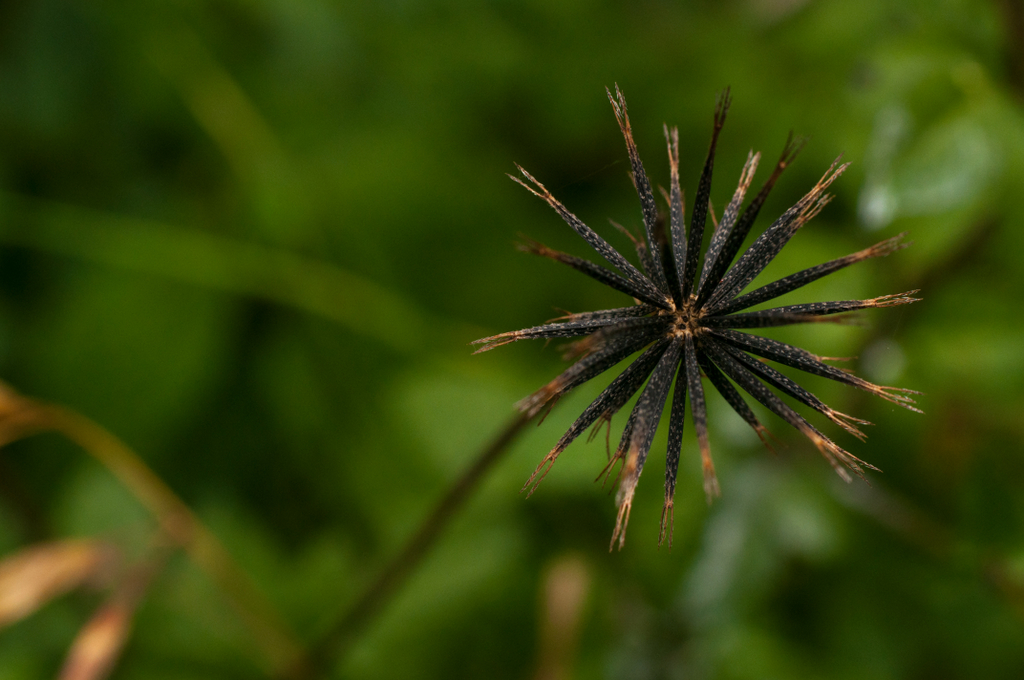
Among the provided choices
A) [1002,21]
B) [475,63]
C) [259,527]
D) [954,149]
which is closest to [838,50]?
[1002,21]

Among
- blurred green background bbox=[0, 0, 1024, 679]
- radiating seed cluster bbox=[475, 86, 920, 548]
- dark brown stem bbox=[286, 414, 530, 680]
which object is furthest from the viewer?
blurred green background bbox=[0, 0, 1024, 679]

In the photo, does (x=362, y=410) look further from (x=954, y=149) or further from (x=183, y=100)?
(x=954, y=149)

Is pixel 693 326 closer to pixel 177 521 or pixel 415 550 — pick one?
pixel 415 550

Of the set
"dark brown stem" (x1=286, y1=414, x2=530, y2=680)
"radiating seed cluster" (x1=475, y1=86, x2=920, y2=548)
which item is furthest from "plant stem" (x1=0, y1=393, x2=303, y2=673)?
"radiating seed cluster" (x1=475, y1=86, x2=920, y2=548)

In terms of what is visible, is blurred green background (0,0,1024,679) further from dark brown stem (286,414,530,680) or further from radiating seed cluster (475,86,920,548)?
radiating seed cluster (475,86,920,548)

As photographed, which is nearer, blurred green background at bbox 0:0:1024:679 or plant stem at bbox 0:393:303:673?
plant stem at bbox 0:393:303:673

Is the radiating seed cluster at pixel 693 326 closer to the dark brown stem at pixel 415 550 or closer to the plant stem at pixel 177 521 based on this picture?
the dark brown stem at pixel 415 550

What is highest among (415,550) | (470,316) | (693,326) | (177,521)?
(693,326)

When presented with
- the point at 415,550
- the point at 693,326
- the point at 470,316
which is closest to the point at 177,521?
the point at 415,550
